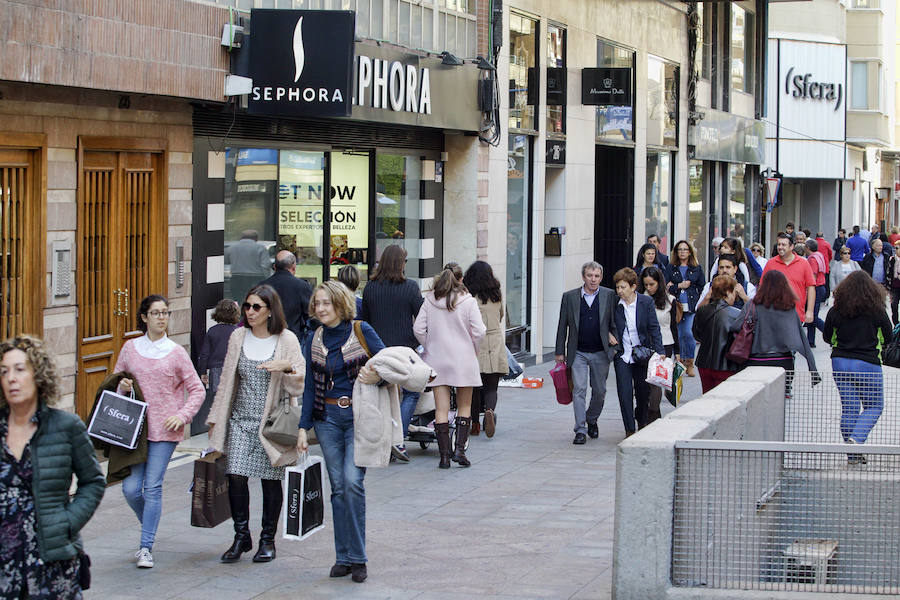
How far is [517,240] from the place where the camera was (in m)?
19.1

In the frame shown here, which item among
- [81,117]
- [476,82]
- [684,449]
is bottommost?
[684,449]

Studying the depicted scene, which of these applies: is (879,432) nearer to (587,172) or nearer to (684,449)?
(684,449)

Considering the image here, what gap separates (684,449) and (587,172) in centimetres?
1480

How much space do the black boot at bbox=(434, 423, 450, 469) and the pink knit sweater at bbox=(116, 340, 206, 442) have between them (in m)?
3.44

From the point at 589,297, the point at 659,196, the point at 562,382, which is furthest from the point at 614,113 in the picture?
the point at 562,382

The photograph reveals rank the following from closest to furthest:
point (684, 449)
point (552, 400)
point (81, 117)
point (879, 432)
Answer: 1. point (684, 449)
2. point (879, 432)
3. point (81, 117)
4. point (552, 400)

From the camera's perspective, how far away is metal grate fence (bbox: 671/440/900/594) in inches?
259

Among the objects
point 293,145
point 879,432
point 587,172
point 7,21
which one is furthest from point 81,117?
point 587,172

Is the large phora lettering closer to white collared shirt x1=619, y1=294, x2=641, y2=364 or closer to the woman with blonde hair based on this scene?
white collared shirt x1=619, y1=294, x2=641, y2=364

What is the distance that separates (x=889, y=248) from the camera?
29531 mm

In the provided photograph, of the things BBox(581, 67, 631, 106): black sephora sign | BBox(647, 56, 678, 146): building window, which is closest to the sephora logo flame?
BBox(581, 67, 631, 106): black sephora sign

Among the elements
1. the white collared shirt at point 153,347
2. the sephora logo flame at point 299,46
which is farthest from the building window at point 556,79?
the white collared shirt at point 153,347

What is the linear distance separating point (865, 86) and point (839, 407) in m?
41.5

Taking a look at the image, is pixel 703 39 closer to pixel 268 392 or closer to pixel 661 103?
pixel 661 103
